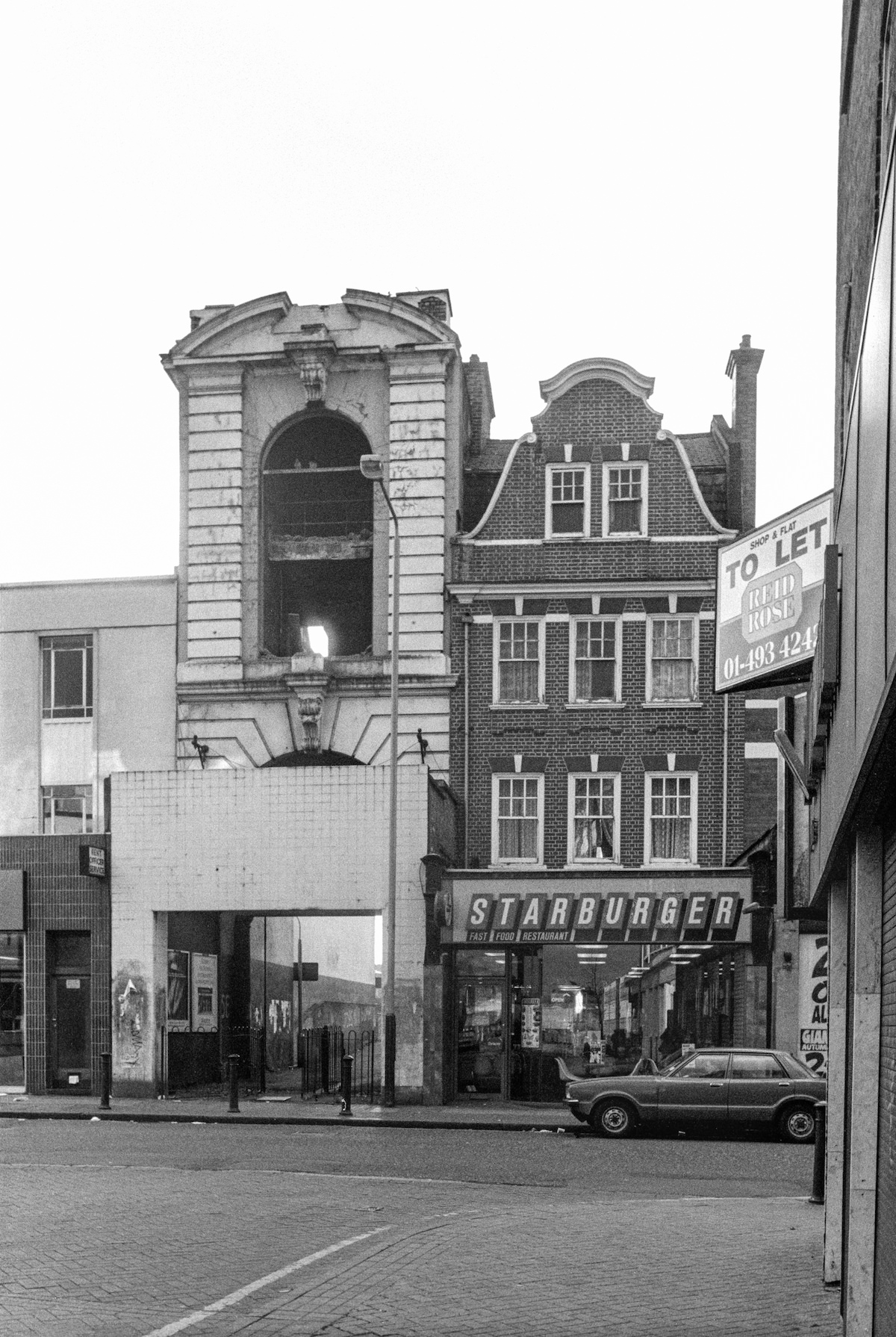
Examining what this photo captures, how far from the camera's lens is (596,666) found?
33.5 m

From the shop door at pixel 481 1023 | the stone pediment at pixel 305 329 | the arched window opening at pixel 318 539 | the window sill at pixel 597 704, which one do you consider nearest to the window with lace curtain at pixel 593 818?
the window sill at pixel 597 704

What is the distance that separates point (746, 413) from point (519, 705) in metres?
7.83

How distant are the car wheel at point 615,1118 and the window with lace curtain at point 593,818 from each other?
31.0 ft

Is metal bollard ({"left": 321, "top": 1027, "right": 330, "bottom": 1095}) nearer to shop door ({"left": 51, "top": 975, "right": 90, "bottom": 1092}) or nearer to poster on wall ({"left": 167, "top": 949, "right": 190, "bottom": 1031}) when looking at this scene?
poster on wall ({"left": 167, "top": 949, "right": 190, "bottom": 1031})

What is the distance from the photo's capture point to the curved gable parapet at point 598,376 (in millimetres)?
34531

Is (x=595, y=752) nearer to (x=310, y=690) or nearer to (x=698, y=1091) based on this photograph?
(x=310, y=690)

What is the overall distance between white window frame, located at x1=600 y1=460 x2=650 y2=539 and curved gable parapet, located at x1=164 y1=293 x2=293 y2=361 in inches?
305

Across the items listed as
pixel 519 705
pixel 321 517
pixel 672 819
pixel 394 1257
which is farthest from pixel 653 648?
pixel 394 1257

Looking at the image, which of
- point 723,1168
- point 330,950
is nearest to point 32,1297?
point 723,1168

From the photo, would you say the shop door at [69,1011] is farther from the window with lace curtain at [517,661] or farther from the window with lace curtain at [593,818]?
the window with lace curtain at [593,818]

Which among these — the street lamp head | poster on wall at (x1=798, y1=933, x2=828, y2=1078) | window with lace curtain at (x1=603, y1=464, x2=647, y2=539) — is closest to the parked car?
poster on wall at (x1=798, y1=933, x2=828, y2=1078)

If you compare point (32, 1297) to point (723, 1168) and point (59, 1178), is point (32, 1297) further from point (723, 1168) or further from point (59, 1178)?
point (723, 1168)

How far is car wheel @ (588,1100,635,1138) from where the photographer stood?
23734 mm

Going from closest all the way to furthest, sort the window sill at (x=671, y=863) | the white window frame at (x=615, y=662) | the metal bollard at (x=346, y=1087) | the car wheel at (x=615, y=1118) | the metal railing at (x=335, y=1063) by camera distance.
Answer: the car wheel at (x=615, y=1118), the metal bollard at (x=346, y=1087), the metal railing at (x=335, y=1063), the window sill at (x=671, y=863), the white window frame at (x=615, y=662)
